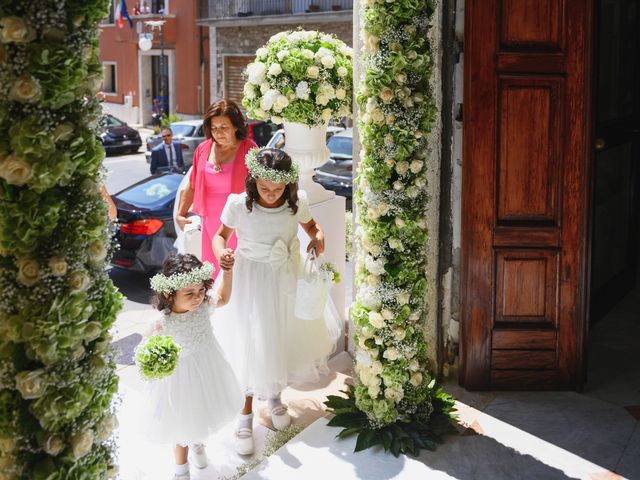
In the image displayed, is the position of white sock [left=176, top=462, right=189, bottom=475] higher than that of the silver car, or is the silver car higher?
the silver car

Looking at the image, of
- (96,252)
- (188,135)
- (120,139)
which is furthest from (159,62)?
(96,252)

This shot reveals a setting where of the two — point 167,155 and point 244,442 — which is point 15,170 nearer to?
point 244,442

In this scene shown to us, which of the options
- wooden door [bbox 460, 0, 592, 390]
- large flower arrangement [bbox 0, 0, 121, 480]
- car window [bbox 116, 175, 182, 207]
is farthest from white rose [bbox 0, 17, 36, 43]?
car window [bbox 116, 175, 182, 207]

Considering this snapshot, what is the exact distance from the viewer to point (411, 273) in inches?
179

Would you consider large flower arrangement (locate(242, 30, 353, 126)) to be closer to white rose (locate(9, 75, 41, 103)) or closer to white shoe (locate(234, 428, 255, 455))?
white shoe (locate(234, 428, 255, 455))

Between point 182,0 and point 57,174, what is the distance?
2932 centimetres

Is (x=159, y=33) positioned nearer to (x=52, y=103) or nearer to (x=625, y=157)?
(x=625, y=157)

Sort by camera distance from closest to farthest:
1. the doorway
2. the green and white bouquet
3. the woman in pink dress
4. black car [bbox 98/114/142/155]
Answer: the green and white bouquet, the woman in pink dress, the doorway, black car [bbox 98/114/142/155]

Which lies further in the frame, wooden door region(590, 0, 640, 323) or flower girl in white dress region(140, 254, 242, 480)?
wooden door region(590, 0, 640, 323)

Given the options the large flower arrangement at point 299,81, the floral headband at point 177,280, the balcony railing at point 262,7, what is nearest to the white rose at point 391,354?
the floral headband at point 177,280

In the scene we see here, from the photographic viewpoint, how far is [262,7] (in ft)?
93.7

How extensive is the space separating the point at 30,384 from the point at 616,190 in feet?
21.0

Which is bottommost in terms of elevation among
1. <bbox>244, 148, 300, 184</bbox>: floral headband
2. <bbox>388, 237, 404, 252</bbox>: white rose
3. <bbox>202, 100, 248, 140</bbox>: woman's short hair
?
<bbox>388, 237, 404, 252</bbox>: white rose

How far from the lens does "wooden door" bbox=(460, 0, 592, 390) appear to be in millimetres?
5129
